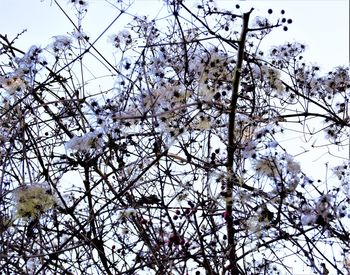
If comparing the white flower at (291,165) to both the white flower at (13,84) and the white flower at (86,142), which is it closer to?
the white flower at (86,142)

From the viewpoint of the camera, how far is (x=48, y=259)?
373 cm

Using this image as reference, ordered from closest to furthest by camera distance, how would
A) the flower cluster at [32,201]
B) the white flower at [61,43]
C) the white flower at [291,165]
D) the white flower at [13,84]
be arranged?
the flower cluster at [32,201] < the white flower at [291,165] < the white flower at [13,84] < the white flower at [61,43]

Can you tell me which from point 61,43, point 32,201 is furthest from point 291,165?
point 61,43

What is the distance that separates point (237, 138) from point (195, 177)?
318 millimetres

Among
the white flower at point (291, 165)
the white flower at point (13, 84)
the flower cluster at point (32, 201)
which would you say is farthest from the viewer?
the white flower at point (13, 84)

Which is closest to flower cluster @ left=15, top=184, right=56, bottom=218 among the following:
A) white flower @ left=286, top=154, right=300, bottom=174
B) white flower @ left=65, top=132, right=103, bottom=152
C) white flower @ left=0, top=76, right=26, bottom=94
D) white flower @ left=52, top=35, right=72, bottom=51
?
white flower @ left=65, top=132, right=103, bottom=152

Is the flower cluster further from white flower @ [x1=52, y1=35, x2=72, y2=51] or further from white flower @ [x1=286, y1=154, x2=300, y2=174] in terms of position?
white flower @ [x1=286, y1=154, x2=300, y2=174]

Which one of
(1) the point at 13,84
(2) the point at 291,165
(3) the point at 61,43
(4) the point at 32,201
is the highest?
(3) the point at 61,43

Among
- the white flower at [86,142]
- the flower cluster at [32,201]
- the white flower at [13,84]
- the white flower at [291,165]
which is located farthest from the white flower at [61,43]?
the white flower at [291,165]

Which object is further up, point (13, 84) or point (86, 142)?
point (13, 84)

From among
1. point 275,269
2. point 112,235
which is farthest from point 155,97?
point 275,269

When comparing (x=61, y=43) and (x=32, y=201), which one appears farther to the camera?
(x=61, y=43)

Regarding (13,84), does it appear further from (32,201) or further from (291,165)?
(291,165)

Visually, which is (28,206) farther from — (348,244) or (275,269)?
(348,244)
